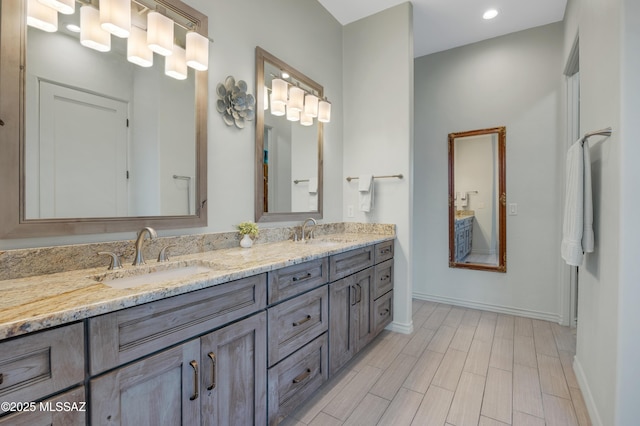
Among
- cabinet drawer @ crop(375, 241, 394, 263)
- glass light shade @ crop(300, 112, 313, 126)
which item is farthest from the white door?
cabinet drawer @ crop(375, 241, 394, 263)

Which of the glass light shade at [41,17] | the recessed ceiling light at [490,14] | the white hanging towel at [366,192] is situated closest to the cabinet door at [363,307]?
the white hanging towel at [366,192]

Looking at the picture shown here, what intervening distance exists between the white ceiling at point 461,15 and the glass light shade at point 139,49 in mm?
1841

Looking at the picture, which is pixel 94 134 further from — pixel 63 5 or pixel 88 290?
pixel 88 290

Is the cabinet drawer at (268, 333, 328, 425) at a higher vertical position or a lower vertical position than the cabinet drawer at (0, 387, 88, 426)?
lower

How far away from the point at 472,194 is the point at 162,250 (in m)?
3.06

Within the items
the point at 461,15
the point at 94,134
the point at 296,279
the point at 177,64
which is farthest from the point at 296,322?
the point at 461,15

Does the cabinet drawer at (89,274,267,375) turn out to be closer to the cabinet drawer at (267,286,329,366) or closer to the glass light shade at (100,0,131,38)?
the cabinet drawer at (267,286,329,366)

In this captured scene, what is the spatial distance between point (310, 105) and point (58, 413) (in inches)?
91.0

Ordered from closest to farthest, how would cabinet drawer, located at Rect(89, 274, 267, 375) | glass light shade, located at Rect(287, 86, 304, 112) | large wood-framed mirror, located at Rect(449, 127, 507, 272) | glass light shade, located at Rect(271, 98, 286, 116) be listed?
cabinet drawer, located at Rect(89, 274, 267, 375), glass light shade, located at Rect(271, 98, 286, 116), glass light shade, located at Rect(287, 86, 304, 112), large wood-framed mirror, located at Rect(449, 127, 507, 272)

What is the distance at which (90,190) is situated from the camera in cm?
131

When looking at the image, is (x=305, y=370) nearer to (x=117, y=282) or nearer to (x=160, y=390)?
(x=160, y=390)

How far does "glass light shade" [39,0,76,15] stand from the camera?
1.18 meters

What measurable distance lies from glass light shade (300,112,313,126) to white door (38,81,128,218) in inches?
53.6

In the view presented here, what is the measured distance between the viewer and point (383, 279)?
2520mm
